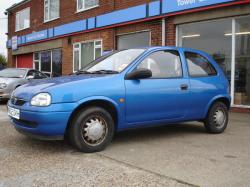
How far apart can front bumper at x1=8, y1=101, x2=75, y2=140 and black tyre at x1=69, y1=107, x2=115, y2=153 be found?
17 cm

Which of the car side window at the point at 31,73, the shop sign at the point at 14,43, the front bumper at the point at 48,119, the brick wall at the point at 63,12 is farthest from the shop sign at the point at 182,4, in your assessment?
the shop sign at the point at 14,43

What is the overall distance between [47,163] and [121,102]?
1425 mm

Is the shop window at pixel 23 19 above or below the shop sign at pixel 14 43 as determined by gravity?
above

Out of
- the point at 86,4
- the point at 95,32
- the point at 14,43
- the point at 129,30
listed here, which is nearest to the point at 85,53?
the point at 95,32

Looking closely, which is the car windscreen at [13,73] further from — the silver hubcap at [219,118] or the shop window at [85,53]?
the silver hubcap at [219,118]

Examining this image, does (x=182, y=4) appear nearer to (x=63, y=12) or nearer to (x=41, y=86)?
(x=41, y=86)

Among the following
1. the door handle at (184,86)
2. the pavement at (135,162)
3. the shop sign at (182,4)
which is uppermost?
the shop sign at (182,4)

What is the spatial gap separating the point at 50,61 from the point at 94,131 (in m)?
15.3

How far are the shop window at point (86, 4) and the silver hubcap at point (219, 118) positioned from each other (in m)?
10.3

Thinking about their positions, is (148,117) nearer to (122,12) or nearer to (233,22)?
(233,22)

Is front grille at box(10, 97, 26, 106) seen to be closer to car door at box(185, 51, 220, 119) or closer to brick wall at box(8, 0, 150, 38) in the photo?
car door at box(185, 51, 220, 119)

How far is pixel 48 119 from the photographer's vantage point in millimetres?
4875

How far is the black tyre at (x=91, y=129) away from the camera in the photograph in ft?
16.7

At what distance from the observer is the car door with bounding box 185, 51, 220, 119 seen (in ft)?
20.9
